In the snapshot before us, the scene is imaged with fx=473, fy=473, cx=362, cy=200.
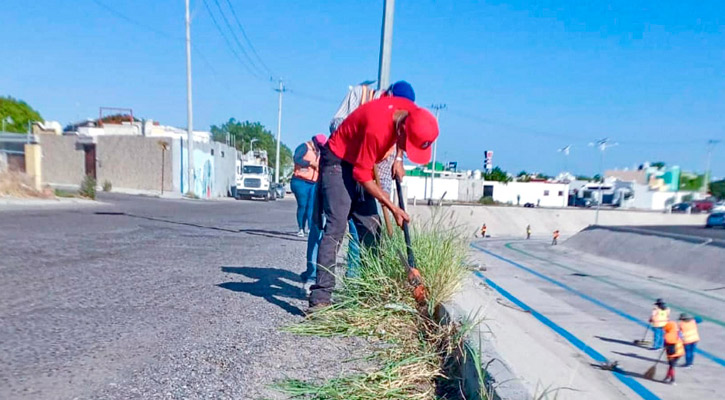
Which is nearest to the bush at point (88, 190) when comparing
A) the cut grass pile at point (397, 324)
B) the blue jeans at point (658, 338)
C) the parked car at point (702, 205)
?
the cut grass pile at point (397, 324)

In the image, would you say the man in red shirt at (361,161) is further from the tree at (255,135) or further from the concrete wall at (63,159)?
the tree at (255,135)

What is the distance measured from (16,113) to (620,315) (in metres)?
59.3

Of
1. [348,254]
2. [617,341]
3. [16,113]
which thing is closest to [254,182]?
[617,341]

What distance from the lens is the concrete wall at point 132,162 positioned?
2948 cm

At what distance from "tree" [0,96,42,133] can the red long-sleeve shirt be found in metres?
50.0

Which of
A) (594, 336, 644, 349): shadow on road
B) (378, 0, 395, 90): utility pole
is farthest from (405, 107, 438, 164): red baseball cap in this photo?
(378, 0, 395, 90): utility pole

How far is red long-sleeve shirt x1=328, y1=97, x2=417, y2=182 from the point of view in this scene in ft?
9.94

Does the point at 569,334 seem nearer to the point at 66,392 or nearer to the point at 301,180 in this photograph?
the point at 301,180

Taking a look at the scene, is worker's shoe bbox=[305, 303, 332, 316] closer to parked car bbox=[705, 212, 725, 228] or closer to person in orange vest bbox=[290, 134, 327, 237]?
person in orange vest bbox=[290, 134, 327, 237]

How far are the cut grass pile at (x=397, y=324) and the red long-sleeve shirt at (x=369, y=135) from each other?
2.38ft

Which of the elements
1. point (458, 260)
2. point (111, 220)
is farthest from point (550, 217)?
point (458, 260)

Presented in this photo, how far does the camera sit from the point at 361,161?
3.08 meters

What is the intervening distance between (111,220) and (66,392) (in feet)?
30.2

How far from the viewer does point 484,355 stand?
7.30ft
